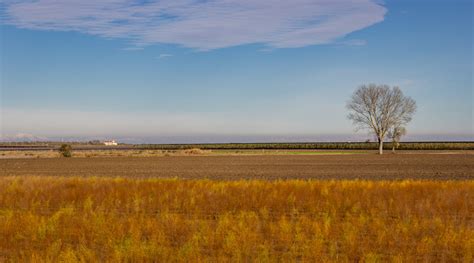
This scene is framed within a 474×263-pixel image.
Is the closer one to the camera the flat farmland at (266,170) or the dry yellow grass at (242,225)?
the dry yellow grass at (242,225)

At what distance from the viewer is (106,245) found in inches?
422

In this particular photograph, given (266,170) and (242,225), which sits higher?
(242,225)

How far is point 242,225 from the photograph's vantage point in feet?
40.3

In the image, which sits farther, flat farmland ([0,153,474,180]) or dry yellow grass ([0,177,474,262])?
flat farmland ([0,153,474,180])

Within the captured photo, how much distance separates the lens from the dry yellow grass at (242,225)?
32.5ft

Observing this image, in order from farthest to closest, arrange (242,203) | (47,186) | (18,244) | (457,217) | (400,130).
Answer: (400,130), (47,186), (242,203), (457,217), (18,244)

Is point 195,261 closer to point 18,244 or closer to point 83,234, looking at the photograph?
point 83,234

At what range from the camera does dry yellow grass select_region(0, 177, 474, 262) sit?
9.91 metres

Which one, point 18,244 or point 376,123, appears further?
point 376,123

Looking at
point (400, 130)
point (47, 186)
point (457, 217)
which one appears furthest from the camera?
point (400, 130)

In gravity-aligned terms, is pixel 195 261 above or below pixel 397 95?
below

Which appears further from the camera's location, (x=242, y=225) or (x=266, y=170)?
(x=266, y=170)

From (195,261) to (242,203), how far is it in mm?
8401

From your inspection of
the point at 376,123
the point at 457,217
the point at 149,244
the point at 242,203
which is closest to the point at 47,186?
the point at 242,203
